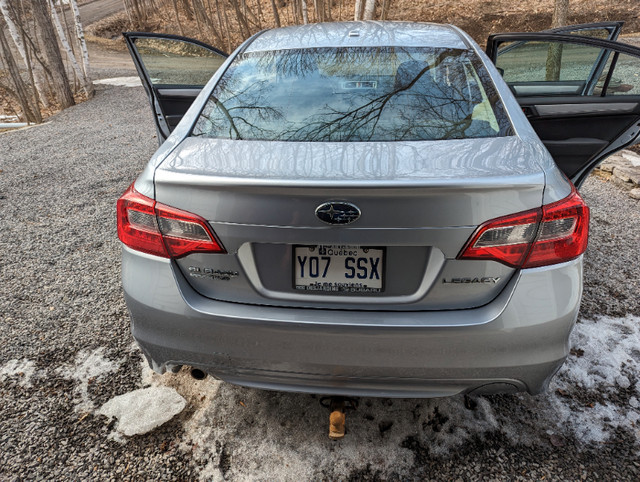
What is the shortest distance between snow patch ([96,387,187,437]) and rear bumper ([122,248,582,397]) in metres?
0.64

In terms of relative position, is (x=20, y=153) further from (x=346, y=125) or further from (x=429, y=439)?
(x=429, y=439)

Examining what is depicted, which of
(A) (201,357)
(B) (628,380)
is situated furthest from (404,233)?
(B) (628,380)

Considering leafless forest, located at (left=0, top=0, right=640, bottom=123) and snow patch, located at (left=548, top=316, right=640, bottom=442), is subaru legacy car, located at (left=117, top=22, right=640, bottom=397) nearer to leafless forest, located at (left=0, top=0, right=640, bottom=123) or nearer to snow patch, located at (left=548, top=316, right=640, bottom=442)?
snow patch, located at (left=548, top=316, right=640, bottom=442)

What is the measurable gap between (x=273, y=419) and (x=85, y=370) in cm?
115

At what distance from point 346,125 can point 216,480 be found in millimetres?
1578

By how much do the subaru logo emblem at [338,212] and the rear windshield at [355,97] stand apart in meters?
0.42

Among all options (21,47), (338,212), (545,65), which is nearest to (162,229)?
(338,212)

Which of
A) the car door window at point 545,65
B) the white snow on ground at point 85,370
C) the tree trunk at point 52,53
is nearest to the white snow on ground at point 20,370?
the white snow on ground at point 85,370

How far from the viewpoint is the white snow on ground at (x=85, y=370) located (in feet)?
7.68

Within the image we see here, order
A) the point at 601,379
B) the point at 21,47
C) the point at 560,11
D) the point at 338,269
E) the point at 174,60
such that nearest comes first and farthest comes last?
the point at 338,269 < the point at 601,379 < the point at 174,60 < the point at 560,11 < the point at 21,47

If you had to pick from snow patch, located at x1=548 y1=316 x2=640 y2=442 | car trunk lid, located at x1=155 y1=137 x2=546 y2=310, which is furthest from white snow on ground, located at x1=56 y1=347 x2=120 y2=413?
snow patch, located at x1=548 y1=316 x2=640 y2=442

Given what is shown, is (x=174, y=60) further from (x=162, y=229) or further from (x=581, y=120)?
(x=162, y=229)

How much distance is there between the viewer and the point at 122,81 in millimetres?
14398

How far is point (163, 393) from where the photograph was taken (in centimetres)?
233
